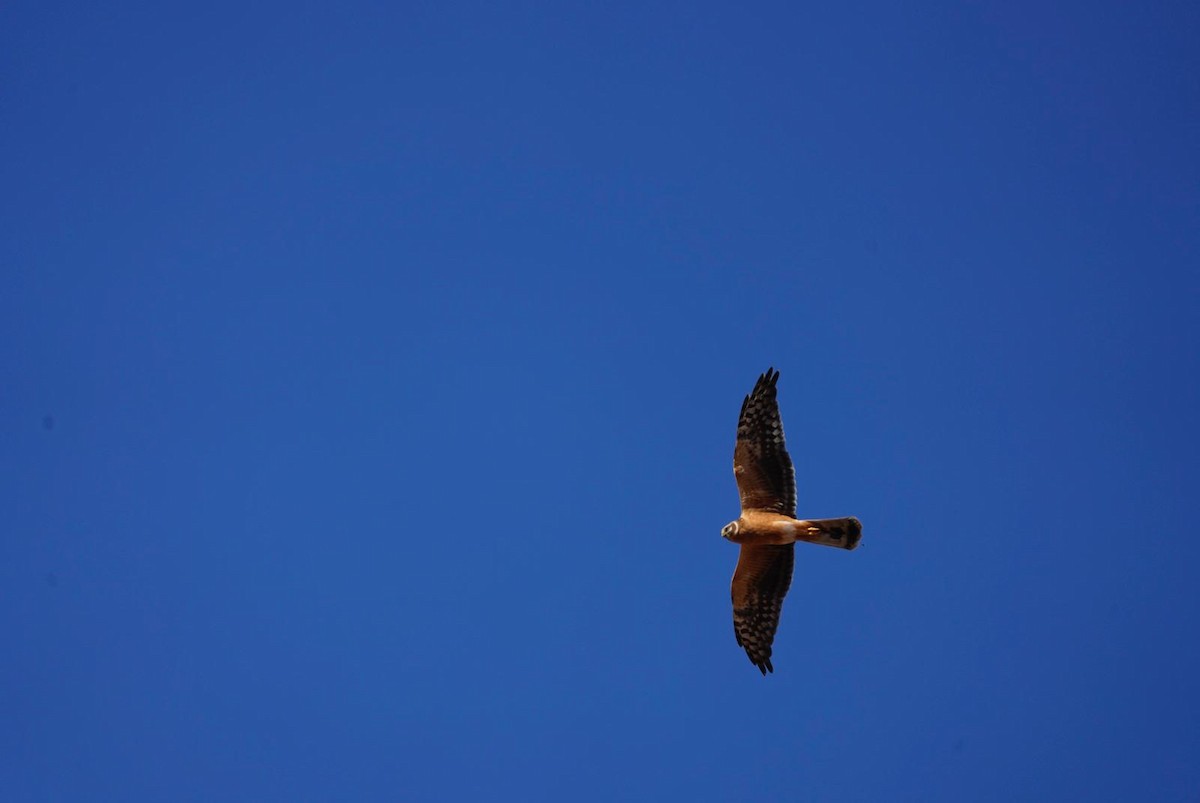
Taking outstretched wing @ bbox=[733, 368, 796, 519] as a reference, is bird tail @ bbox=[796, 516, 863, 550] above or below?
below

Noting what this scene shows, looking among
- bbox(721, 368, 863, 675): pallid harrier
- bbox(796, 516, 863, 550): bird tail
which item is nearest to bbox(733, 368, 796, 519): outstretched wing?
bbox(721, 368, 863, 675): pallid harrier

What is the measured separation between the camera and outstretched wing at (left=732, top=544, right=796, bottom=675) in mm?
11703

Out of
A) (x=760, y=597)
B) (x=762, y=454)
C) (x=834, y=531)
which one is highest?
(x=762, y=454)

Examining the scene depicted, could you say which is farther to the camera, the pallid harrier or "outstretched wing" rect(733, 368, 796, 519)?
"outstretched wing" rect(733, 368, 796, 519)

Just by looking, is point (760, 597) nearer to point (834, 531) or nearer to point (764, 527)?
point (764, 527)

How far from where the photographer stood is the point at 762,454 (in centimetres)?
1148

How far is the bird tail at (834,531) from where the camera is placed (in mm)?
10992

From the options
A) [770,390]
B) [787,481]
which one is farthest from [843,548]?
[770,390]

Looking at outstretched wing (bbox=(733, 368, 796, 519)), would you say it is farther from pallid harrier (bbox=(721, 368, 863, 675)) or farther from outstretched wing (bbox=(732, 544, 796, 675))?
outstretched wing (bbox=(732, 544, 796, 675))

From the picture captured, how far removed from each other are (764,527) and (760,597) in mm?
1094

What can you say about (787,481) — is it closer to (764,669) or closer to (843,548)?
(843,548)

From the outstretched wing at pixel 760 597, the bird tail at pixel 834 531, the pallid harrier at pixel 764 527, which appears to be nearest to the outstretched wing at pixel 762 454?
the pallid harrier at pixel 764 527

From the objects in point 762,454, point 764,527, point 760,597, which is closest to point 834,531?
point 764,527

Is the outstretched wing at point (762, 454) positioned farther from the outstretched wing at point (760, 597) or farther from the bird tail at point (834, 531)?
the outstretched wing at point (760, 597)
